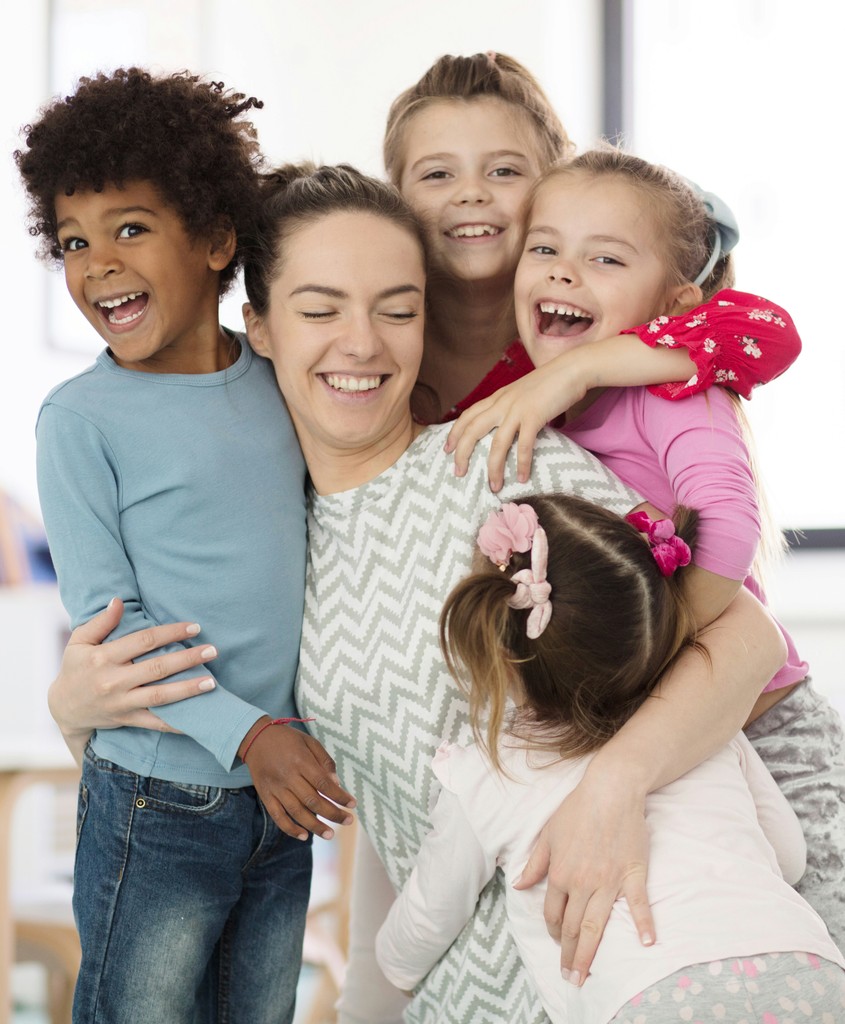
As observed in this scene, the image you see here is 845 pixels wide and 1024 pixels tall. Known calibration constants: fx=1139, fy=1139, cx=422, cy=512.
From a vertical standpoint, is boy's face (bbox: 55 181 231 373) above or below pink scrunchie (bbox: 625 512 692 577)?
above

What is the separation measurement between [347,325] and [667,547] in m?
0.52

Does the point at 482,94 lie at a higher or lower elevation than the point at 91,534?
higher

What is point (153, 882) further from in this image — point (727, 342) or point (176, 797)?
point (727, 342)

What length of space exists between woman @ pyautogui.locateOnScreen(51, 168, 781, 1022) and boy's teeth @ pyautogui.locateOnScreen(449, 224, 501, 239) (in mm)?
223

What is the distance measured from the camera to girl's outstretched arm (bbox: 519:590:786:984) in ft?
3.82

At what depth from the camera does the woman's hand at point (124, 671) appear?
137cm

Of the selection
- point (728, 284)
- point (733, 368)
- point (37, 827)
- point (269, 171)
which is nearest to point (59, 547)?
point (269, 171)

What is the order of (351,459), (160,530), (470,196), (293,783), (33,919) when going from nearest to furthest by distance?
(293,783) → (160,530) → (351,459) → (470,196) → (33,919)

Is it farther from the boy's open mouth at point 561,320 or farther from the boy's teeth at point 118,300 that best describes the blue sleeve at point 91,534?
the boy's open mouth at point 561,320

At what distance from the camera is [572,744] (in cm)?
127

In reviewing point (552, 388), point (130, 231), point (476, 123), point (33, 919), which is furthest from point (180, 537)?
point (33, 919)

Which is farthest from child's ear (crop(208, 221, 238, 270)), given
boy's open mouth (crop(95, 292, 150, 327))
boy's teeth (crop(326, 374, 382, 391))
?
boy's teeth (crop(326, 374, 382, 391))

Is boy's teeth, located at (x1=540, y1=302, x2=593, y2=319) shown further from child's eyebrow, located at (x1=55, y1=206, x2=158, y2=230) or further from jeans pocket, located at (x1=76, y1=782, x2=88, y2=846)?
jeans pocket, located at (x1=76, y1=782, x2=88, y2=846)

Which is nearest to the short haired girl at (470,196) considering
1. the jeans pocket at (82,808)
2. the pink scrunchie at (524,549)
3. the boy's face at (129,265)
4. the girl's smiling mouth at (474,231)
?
the girl's smiling mouth at (474,231)
